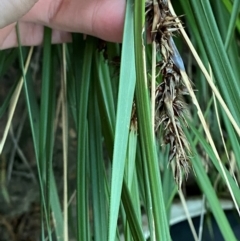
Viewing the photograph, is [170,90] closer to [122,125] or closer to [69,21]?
[122,125]

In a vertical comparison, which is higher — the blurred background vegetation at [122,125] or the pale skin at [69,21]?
the pale skin at [69,21]

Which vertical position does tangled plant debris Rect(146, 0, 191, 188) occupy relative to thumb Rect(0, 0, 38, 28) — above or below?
below

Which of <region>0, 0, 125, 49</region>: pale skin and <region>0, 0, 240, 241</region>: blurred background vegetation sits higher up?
<region>0, 0, 125, 49</region>: pale skin

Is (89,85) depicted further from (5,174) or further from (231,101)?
(5,174)

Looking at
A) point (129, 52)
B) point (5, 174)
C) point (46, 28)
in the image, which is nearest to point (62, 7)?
point (46, 28)
